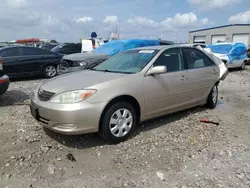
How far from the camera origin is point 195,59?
197 inches

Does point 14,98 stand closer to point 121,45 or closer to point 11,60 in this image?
point 11,60

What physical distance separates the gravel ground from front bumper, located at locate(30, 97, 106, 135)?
385 millimetres

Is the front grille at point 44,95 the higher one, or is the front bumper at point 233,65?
the front bumper at point 233,65

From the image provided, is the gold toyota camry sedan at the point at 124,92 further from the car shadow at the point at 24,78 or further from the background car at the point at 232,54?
the background car at the point at 232,54

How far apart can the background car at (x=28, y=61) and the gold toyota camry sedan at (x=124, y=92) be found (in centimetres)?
552

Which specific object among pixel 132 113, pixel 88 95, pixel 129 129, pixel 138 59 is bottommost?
pixel 129 129

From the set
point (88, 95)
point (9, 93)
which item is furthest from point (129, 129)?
point (9, 93)

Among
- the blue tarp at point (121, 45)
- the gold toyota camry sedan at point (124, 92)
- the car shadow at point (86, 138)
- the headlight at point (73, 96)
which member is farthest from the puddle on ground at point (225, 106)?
the blue tarp at point (121, 45)

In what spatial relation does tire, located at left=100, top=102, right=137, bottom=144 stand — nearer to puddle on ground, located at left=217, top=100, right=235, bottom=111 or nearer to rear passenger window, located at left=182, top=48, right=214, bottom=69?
rear passenger window, located at left=182, top=48, right=214, bottom=69

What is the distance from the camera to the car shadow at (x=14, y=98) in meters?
6.01

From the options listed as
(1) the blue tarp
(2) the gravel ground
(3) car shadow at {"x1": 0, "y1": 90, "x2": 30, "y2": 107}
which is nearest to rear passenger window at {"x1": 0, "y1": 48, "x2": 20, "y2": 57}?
(3) car shadow at {"x1": 0, "y1": 90, "x2": 30, "y2": 107}

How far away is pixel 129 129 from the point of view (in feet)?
12.6

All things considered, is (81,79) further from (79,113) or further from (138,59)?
(138,59)

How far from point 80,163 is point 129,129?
1010 mm
